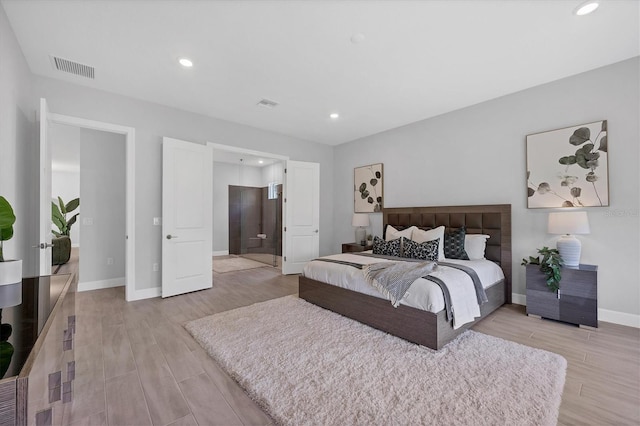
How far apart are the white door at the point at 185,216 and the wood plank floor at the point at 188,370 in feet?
1.94

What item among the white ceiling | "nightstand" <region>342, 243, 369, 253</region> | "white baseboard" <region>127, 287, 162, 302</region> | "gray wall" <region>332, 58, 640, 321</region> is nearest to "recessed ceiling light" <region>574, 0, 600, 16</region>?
the white ceiling

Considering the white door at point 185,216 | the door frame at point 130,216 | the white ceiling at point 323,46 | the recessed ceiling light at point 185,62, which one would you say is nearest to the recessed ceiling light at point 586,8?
the white ceiling at point 323,46

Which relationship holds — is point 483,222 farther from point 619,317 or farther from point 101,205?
point 101,205

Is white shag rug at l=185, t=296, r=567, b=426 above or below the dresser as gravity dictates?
below

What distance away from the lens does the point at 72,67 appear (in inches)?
117

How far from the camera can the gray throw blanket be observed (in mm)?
2533

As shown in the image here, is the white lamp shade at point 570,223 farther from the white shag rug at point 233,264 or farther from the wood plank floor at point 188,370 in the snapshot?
the white shag rug at point 233,264

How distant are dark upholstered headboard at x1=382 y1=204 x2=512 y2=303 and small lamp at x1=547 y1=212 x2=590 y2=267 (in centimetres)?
61

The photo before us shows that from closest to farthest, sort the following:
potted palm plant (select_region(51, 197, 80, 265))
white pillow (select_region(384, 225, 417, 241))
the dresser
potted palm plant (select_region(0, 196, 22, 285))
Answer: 1. the dresser
2. potted palm plant (select_region(0, 196, 22, 285))
3. white pillow (select_region(384, 225, 417, 241))
4. potted palm plant (select_region(51, 197, 80, 265))

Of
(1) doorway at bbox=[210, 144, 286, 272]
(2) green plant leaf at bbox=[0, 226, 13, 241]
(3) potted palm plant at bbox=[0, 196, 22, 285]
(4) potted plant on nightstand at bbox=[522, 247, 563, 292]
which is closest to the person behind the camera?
(3) potted palm plant at bbox=[0, 196, 22, 285]

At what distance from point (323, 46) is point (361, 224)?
333 centimetres

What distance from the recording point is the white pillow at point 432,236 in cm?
358

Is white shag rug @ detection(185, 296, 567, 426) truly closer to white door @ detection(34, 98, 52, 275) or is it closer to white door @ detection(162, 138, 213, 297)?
white door @ detection(162, 138, 213, 297)

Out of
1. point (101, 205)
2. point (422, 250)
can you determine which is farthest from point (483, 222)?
point (101, 205)
